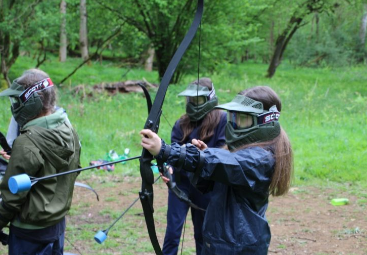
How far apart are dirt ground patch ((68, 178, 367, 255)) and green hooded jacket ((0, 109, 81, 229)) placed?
2284 millimetres

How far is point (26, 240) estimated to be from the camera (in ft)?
9.63

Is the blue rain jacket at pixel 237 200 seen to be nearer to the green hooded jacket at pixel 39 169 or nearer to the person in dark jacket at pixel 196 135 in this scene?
the green hooded jacket at pixel 39 169

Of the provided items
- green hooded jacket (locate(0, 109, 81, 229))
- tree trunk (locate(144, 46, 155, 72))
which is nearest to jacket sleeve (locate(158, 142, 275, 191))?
green hooded jacket (locate(0, 109, 81, 229))

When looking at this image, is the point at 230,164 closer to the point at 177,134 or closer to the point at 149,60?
the point at 177,134

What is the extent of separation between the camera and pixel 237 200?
2.53m

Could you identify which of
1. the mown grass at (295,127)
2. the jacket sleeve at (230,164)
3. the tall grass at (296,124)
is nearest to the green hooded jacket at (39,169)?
the jacket sleeve at (230,164)

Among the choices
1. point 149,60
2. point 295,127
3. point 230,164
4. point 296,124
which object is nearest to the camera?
point 230,164

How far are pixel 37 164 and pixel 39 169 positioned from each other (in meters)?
0.06

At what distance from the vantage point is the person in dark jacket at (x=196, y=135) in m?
4.09

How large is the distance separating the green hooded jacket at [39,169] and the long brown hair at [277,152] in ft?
3.83

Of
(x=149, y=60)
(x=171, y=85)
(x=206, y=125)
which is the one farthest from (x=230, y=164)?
(x=149, y=60)

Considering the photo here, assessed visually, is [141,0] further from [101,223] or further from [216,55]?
[101,223]

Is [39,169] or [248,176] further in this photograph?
[39,169]

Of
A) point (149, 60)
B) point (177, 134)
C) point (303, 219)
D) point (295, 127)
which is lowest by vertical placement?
point (303, 219)
